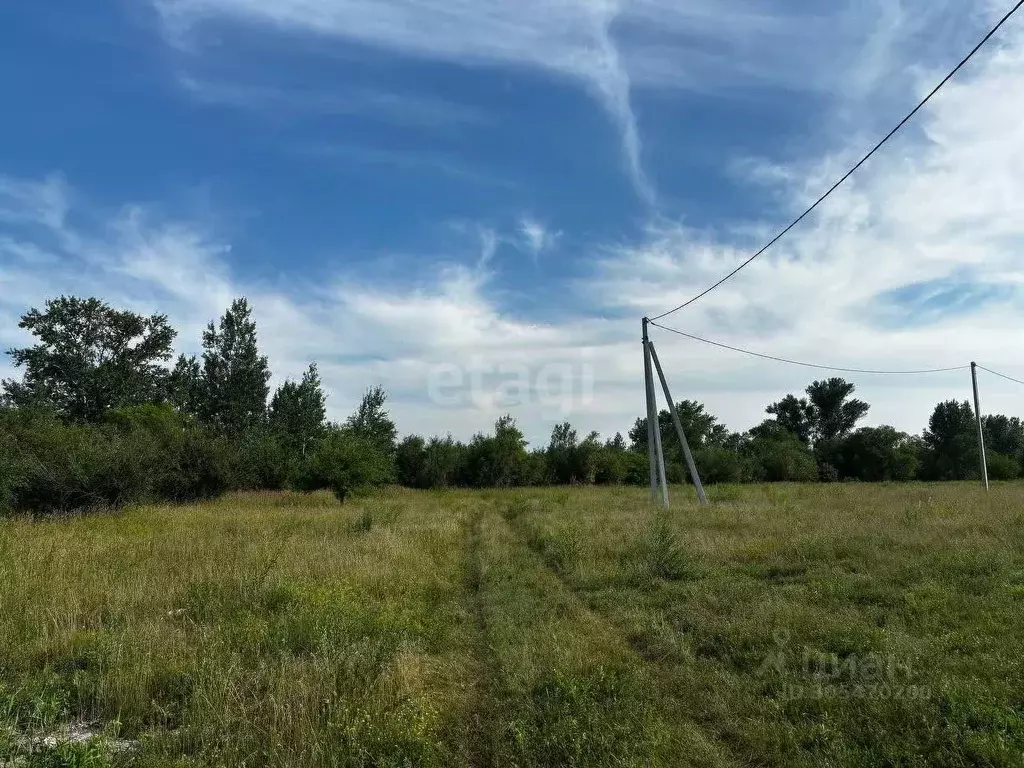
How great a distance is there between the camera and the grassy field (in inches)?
159

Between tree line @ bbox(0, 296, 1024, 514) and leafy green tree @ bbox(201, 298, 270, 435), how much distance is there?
0.09 meters

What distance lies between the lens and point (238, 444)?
36312 millimetres

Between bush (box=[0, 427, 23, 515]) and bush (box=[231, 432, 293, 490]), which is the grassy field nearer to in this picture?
bush (box=[0, 427, 23, 515])

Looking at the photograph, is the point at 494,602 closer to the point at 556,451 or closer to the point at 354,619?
the point at 354,619

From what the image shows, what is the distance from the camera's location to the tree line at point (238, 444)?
2445 cm

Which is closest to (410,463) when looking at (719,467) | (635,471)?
(635,471)

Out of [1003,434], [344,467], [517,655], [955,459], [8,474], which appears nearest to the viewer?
[517,655]

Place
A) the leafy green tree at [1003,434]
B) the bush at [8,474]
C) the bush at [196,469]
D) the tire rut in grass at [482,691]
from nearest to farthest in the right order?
the tire rut in grass at [482,691] < the bush at [8,474] < the bush at [196,469] < the leafy green tree at [1003,434]

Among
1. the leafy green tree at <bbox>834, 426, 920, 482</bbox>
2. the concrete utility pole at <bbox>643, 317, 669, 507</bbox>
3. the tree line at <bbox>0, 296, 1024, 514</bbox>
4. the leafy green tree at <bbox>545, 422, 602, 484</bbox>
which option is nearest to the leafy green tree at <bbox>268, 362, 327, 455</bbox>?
the tree line at <bbox>0, 296, 1024, 514</bbox>

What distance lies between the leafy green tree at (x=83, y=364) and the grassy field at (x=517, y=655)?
39.7 meters

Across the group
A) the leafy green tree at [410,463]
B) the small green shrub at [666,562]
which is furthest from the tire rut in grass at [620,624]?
the leafy green tree at [410,463]

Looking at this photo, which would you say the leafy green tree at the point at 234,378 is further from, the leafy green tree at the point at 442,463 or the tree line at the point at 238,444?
the leafy green tree at the point at 442,463

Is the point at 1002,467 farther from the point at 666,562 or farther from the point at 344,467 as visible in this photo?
the point at 666,562

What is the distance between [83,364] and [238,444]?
18270mm
